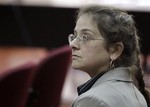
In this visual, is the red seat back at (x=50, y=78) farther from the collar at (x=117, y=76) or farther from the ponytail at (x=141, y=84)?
the collar at (x=117, y=76)

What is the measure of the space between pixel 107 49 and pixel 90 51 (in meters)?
0.07

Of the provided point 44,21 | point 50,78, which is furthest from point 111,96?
point 44,21

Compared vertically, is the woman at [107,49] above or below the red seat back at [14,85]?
above

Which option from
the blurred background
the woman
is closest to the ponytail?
the woman

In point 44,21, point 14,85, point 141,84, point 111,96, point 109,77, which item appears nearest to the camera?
point 111,96

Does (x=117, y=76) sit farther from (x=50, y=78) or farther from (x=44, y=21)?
(x=44, y=21)

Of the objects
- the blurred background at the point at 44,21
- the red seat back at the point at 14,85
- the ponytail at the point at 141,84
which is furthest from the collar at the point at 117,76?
the blurred background at the point at 44,21

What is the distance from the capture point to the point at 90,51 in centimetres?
189

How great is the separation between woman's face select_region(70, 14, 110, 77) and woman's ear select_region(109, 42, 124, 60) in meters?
0.02

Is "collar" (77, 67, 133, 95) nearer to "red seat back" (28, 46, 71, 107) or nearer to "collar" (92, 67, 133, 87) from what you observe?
"collar" (92, 67, 133, 87)

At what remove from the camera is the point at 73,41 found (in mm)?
1950

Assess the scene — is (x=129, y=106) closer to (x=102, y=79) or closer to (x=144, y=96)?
(x=102, y=79)

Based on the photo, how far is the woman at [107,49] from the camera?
1.87m

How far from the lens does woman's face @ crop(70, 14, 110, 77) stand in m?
1.89
